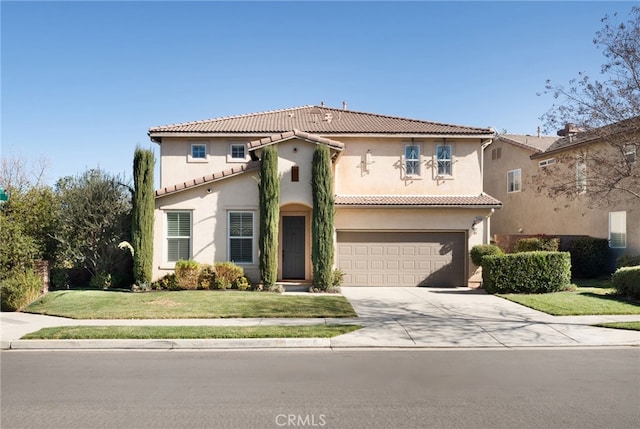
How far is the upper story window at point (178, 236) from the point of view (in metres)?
17.5

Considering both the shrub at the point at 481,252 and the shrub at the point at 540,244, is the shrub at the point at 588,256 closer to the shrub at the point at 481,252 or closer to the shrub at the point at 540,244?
the shrub at the point at 540,244

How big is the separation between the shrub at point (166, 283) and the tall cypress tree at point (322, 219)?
4.82 meters

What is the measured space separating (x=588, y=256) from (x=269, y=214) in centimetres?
1352

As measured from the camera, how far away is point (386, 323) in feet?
37.4

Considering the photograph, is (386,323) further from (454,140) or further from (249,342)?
(454,140)

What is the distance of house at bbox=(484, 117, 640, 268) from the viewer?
14.4 m

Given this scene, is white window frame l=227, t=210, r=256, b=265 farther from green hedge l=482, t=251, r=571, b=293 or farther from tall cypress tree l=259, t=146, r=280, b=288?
green hedge l=482, t=251, r=571, b=293

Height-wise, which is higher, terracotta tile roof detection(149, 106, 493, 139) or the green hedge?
terracotta tile roof detection(149, 106, 493, 139)

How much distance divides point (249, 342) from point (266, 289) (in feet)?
23.7

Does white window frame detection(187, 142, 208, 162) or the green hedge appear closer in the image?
the green hedge

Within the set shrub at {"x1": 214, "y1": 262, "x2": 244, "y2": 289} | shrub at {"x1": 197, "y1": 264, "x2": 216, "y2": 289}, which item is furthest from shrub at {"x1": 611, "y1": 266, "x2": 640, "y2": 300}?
shrub at {"x1": 197, "y1": 264, "x2": 216, "y2": 289}

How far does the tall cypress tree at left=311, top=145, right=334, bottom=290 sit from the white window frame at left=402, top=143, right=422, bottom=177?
4638 millimetres

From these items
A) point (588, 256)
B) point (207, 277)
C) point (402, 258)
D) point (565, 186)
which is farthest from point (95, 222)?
point (588, 256)

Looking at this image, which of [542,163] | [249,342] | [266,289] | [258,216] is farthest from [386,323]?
[542,163]
